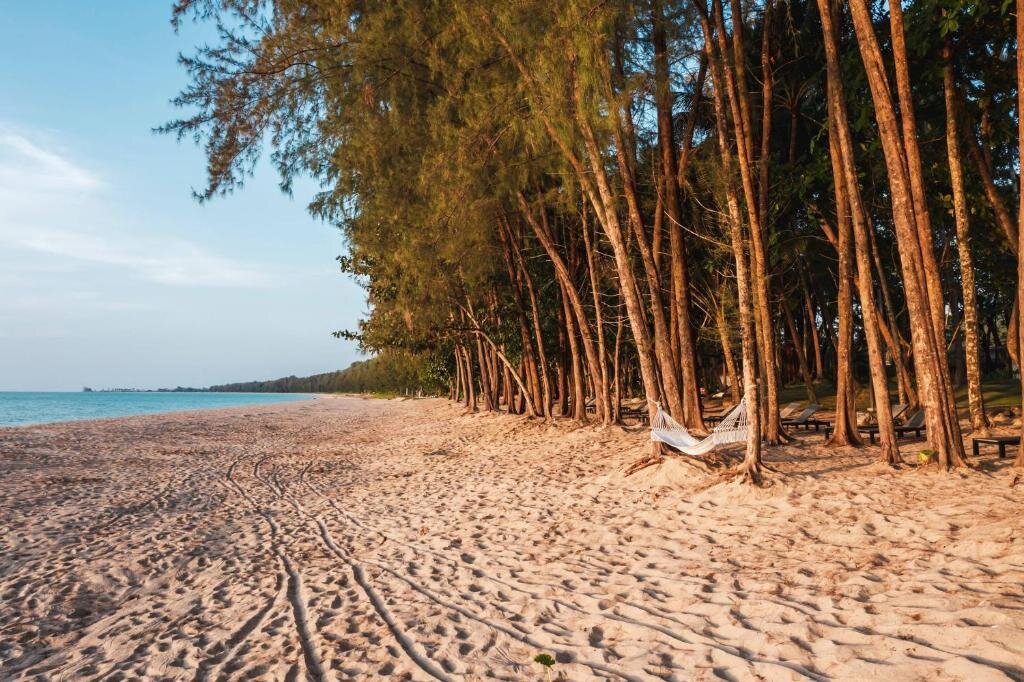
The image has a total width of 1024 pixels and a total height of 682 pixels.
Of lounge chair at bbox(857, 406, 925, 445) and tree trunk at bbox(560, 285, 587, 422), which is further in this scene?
tree trunk at bbox(560, 285, 587, 422)

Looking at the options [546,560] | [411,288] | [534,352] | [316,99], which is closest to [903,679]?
[546,560]

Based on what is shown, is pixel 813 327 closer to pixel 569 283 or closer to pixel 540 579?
pixel 569 283

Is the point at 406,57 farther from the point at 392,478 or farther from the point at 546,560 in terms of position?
the point at 546,560

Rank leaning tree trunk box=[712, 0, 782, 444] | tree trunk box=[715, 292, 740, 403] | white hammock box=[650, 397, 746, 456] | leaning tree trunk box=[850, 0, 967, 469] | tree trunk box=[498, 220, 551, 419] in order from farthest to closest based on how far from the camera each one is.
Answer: tree trunk box=[498, 220, 551, 419] < tree trunk box=[715, 292, 740, 403] < leaning tree trunk box=[712, 0, 782, 444] < white hammock box=[650, 397, 746, 456] < leaning tree trunk box=[850, 0, 967, 469]

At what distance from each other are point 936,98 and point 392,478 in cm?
1197

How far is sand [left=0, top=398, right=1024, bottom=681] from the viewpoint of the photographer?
383cm

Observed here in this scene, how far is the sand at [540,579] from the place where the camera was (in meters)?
3.83

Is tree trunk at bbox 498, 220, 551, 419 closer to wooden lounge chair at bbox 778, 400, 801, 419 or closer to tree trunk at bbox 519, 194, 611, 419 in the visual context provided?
tree trunk at bbox 519, 194, 611, 419

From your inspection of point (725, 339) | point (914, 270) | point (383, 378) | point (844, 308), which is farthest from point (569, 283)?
point (383, 378)

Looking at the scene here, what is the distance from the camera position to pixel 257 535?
25.5 ft

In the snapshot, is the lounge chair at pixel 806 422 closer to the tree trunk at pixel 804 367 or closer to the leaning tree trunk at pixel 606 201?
the tree trunk at pixel 804 367

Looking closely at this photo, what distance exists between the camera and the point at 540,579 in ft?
17.9

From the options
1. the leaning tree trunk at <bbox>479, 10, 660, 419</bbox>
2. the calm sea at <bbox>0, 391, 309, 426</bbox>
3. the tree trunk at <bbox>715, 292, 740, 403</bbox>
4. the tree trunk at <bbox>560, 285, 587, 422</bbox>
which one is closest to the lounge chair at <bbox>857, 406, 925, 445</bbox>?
the tree trunk at <bbox>715, 292, 740, 403</bbox>

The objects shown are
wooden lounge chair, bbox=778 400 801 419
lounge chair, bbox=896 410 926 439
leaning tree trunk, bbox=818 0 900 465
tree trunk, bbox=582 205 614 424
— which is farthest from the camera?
wooden lounge chair, bbox=778 400 801 419
